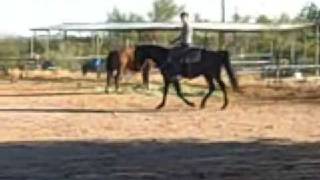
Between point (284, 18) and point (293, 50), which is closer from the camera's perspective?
point (293, 50)

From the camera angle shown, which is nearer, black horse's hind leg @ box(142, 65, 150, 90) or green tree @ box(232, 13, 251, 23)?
black horse's hind leg @ box(142, 65, 150, 90)

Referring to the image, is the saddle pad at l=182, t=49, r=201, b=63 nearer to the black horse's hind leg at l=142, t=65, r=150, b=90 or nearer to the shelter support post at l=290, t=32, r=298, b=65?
the black horse's hind leg at l=142, t=65, r=150, b=90

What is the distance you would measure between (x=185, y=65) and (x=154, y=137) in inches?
325

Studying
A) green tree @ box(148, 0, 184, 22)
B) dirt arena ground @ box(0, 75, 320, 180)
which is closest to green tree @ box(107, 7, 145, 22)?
green tree @ box(148, 0, 184, 22)

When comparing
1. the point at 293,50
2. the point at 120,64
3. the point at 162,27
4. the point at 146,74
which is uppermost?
the point at 162,27

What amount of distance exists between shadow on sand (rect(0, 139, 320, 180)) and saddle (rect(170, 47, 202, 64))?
861 centimetres

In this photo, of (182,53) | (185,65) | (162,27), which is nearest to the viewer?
(182,53)

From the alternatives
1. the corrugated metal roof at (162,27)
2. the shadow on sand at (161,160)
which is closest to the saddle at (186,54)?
the shadow on sand at (161,160)

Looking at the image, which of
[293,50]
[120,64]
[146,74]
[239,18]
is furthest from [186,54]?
[239,18]

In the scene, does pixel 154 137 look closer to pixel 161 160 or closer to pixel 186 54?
pixel 161 160

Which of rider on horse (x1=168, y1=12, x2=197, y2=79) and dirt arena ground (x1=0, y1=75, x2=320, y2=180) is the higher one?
rider on horse (x1=168, y1=12, x2=197, y2=79)

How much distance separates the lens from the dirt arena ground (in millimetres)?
12914

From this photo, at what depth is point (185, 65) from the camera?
86.3 ft

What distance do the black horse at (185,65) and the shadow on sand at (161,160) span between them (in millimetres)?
8627
